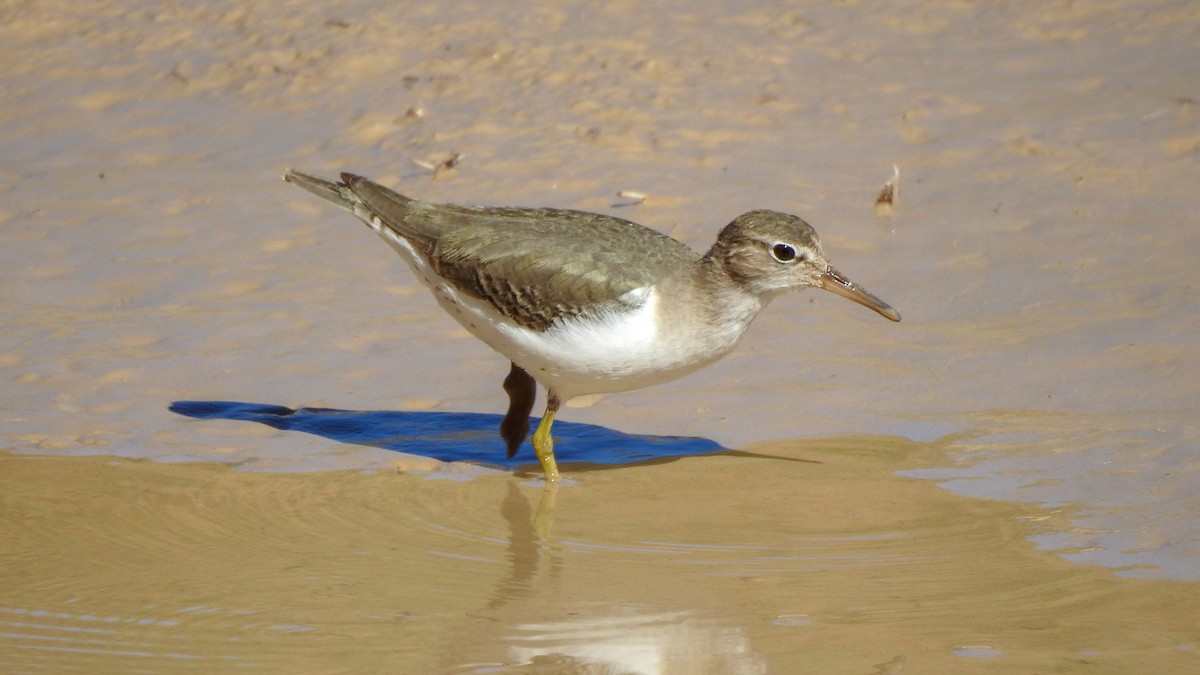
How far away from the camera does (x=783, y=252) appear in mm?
6871

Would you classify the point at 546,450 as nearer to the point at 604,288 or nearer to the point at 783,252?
the point at 604,288

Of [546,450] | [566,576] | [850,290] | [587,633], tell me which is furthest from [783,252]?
[587,633]

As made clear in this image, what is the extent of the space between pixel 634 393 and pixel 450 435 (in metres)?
1.11

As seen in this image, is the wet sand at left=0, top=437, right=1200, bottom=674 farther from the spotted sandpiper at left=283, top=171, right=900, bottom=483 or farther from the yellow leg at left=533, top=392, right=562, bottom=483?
→ the spotted sandpiper at left=283, top=171, right=900, bottom=483

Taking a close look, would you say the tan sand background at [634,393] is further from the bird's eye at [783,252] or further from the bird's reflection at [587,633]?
the bird's eye at [783,252]

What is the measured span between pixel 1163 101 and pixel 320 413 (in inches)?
261

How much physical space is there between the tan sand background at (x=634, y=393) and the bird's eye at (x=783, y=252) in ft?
3.39

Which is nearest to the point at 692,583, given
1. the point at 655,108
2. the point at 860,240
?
the point at 860,240

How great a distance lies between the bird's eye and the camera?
22.5 ft

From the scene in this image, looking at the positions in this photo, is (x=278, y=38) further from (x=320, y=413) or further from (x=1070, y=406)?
(x=1070, y=406)

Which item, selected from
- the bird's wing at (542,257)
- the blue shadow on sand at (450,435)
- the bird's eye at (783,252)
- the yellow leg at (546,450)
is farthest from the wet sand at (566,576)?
the bird's eye at (783,252)

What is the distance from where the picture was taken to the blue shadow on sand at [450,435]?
7430 mm

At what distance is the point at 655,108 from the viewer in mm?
11180

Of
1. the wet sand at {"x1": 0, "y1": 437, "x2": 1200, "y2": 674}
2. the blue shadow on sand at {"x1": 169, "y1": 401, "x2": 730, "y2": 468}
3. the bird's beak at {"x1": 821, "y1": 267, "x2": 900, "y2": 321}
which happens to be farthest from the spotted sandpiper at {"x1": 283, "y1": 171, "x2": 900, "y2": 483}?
the wet sand at {"x1": 0, "y1": 437, "x2": 1200, "y2": 674}
